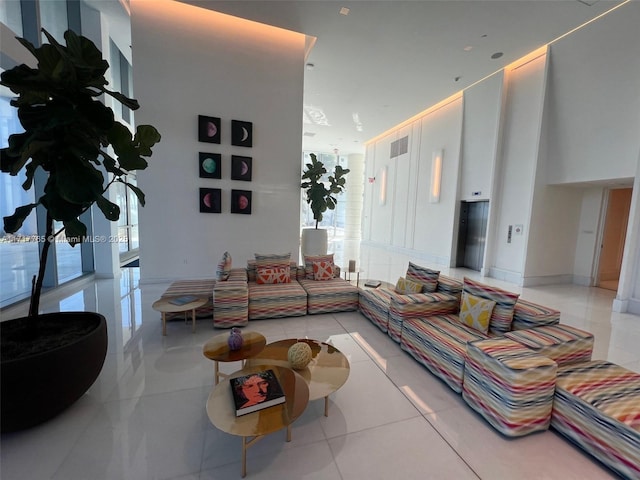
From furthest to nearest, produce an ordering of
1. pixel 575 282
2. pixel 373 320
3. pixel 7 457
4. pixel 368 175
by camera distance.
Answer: pixel 368 175
pixel 575 282
pixel 373 320
pixel 7 457

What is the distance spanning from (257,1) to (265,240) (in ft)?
14.2

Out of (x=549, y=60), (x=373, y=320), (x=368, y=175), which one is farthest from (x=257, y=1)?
(x=368, y=175)

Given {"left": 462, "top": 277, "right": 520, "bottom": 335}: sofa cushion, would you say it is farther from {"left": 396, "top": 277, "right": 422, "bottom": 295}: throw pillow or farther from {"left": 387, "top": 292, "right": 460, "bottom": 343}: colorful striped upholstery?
{"left": 396, "top": 277, "right": 422, "bottom": 295}: throw pillow

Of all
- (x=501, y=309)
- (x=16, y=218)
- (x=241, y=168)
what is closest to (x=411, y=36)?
(x=241, y=168)

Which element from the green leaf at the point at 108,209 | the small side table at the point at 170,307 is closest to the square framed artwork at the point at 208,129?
the small side table at the point at 170,307

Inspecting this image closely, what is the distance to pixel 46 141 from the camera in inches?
70.0

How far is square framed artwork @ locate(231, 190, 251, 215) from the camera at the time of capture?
18.8 feet

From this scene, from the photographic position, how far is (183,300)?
347 cm

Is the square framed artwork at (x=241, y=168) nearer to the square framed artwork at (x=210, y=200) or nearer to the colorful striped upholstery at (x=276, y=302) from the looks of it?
the square framed artwork at (x=210, y=200)

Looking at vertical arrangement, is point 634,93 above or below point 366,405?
above

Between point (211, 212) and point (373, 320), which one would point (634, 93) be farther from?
point (211, 212)

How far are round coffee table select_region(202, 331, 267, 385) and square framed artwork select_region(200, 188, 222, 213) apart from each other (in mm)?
3652

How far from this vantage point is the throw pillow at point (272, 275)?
4305mm

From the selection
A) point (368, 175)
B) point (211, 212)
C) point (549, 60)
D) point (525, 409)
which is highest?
point (549, 60)
